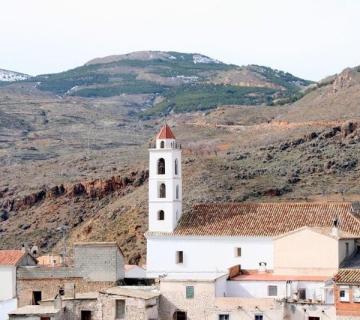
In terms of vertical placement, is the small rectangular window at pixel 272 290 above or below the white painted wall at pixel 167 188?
below

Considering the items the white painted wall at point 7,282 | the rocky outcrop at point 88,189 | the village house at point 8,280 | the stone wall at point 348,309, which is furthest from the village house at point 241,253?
the rocky outcrop at point 88,189

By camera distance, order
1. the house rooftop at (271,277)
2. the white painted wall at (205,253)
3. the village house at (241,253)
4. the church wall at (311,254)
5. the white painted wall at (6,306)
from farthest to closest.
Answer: the white painted wall at (205,253), the white painted wall at (6,306), the church wall at (311,254), the house rooftop at (271,277), the village house at (241,253)

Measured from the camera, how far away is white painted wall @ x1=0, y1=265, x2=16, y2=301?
51938 millimetres

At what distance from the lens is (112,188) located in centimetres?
8544

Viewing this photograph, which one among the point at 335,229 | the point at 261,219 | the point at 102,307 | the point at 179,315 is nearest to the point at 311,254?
the point at 335,229

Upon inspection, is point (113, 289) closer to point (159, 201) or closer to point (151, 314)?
point (151, 314)

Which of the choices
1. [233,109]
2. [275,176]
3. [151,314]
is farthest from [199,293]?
[233,109]

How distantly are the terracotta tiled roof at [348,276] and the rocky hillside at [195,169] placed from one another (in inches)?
870

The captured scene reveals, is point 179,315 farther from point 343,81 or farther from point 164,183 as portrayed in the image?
point 343,81

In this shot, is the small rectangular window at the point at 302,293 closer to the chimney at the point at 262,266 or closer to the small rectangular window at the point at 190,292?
the chimney at the point at 262,266

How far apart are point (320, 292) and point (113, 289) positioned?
8515 mm

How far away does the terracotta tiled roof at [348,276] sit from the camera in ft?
145

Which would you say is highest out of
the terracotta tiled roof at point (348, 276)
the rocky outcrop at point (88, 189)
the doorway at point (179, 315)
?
the rocky outcrop at point (88, 189)

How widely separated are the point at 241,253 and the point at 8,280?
10.7 metres
